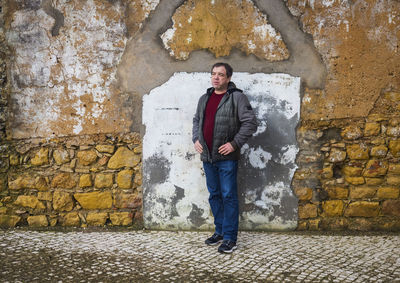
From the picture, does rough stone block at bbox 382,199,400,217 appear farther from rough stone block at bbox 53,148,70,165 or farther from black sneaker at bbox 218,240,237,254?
rough stone block at bbox 53,148,70,165

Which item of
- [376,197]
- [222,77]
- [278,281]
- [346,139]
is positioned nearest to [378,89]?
[346,139]

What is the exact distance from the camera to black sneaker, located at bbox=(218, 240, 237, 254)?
342 cm

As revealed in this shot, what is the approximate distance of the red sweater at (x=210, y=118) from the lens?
3584 mm

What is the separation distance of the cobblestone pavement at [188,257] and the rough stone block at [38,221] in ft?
0.44

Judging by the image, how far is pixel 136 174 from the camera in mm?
4160

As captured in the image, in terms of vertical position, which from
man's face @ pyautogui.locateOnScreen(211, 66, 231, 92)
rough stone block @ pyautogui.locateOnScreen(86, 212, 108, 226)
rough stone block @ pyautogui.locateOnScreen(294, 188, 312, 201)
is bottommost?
rough stone block @ pyautogui.locateOnScreen(86, 212, 108, 226)

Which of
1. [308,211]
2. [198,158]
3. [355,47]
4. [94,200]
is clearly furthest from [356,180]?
[94,200]

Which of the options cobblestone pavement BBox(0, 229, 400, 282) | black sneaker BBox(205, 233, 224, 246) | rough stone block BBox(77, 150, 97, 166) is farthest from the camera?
rough stone block BBox(77, 150, 97, 166)

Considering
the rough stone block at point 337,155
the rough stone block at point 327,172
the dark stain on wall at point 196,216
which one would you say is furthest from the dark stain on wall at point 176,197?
the rough stone block at point 337,155

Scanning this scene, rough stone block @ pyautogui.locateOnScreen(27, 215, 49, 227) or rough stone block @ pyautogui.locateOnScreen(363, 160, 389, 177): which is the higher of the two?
rough stone block @ pyautogui.locateOnScreen(363, 160, 389, 177)

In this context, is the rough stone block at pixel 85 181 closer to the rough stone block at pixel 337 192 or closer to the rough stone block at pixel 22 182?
the rough stone block at pixel 22 182

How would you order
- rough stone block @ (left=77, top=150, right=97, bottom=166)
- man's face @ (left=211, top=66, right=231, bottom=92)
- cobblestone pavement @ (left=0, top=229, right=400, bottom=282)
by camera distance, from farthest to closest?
1. rough stone block @ (left=77, top=150, right=97, bottom=166)
2. man's face @ (left=211, top=66, right=231, bottom=92)
3. cobblestone pavement @ (left=0, top=229, right=400, bottom=282)

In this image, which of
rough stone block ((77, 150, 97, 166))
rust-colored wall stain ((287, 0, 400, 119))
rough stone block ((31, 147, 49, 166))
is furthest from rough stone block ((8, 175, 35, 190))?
rust-colored wall stain ((287, 0, 400, 119))

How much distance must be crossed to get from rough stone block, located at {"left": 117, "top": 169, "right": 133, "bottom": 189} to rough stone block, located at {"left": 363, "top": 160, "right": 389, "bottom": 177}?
2598mm
